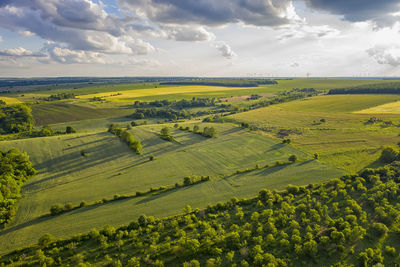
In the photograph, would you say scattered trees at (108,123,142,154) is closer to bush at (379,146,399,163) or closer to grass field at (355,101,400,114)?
bush at (379,146,399,163)

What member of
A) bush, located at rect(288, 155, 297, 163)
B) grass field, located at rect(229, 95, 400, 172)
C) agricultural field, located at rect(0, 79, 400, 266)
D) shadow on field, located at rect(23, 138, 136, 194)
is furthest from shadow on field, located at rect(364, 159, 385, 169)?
shadow on field, located at rect(23, 138, 136, 194)

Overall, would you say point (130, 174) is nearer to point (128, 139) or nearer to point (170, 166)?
point (170, 166)

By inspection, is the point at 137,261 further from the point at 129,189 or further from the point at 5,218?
the point at 5,218

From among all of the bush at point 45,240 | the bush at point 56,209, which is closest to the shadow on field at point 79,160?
the bush at point 56,209

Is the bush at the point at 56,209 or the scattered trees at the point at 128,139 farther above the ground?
the scattered trees at the point at 128,139

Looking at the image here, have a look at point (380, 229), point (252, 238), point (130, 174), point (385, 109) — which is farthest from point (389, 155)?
point (385, 109)

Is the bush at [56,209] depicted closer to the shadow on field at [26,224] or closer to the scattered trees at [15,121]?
the shadow on field at [26,224]
